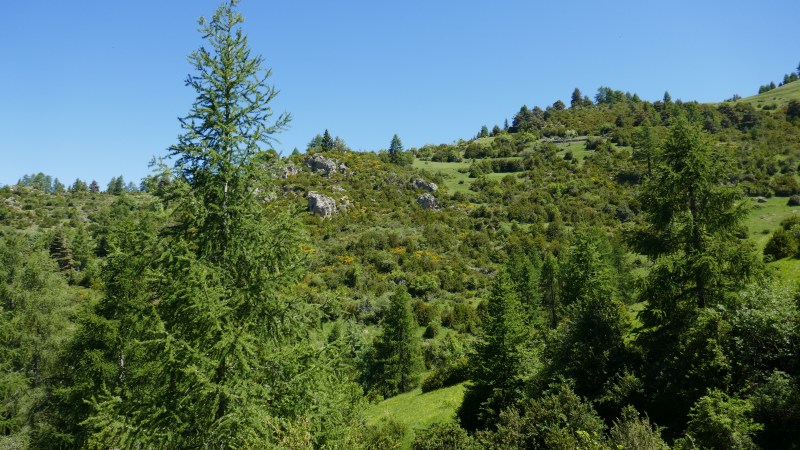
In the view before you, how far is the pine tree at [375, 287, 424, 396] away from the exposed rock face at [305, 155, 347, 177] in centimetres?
6586

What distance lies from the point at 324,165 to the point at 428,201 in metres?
28.1

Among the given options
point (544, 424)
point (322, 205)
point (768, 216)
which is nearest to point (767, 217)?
point (768, 216)

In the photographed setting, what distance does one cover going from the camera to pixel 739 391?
1257cm

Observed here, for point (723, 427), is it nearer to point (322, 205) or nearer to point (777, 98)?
point (322, 205)

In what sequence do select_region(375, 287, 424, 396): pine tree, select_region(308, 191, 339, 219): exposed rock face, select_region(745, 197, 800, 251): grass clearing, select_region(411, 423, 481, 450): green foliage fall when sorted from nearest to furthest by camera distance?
select_region(411, 423, 481, 450): green foliage
select_region(375, 287, 424, 396): pine tree
select_region(745, 197, 800, 251): grass clearing
select_region(308, 191, 339, 219): exposed rock face

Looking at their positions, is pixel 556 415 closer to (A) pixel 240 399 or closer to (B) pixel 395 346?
(A) pixel 240 399

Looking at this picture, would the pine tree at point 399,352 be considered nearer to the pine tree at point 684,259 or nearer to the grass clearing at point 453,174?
the pine tree at point 684,259

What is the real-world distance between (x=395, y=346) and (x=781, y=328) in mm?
30018

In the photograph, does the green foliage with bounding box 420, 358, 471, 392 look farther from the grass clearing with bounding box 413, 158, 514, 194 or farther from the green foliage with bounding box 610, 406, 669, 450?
the grass clearing with bounding box 413, 158, 514, 194

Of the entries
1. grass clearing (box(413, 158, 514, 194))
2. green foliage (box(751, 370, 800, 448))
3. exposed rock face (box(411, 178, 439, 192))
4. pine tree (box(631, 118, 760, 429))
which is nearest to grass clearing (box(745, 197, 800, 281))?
pine tree (box(631, 118, 760, 429))

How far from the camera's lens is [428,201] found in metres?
95.9

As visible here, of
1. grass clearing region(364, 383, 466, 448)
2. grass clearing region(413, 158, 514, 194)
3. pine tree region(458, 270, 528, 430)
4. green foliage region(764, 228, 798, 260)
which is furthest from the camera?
grass clearing region(413, 158, 514, 194)

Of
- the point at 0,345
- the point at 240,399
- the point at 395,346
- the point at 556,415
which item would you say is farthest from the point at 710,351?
the point at 0,345

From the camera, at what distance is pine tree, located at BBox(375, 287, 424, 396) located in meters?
38.2
